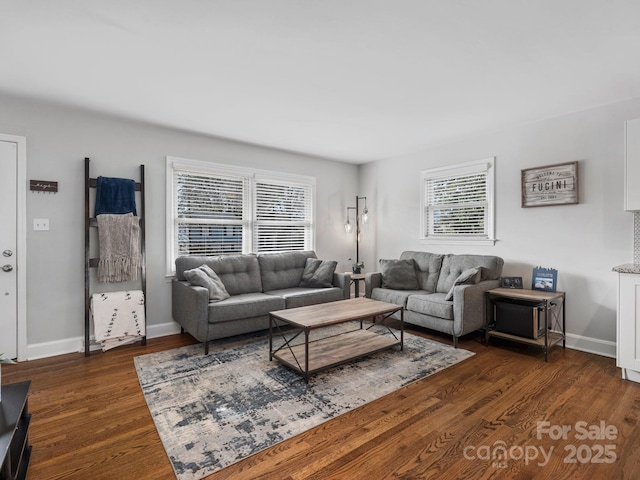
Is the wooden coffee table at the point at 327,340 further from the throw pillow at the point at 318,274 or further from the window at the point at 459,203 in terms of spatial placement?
the window at the point at 459,203

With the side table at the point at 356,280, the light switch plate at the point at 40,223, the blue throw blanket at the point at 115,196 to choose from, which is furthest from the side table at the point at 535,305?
the light switch plate at the point at 40,223

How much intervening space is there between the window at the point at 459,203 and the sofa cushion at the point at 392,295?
981 millimetres

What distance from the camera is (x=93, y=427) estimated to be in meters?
2.03

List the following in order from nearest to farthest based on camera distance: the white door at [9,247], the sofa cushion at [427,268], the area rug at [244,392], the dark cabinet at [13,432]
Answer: the dark cabinet at [13,432], the area rug at [244,392], the white door at [9,247], the sofa cushion at [427,268]

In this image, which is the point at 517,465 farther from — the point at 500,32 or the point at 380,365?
the point at 500,32

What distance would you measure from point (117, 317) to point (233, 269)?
1289 mm

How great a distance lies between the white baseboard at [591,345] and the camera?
3.16 m

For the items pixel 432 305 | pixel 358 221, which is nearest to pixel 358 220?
pixel 358 221

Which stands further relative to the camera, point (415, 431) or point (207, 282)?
point (207, 282)

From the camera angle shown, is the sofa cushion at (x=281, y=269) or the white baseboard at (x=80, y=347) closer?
the white baseboard at (x=80, y=347)

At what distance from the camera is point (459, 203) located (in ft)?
14.5

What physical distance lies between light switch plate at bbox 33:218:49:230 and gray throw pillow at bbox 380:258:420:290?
3749 millimetres

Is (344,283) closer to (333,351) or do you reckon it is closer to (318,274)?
(318,274)

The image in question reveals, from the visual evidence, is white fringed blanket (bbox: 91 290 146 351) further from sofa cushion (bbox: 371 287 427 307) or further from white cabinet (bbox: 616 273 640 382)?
white cabinet (bbox: 616 273 640 382)
